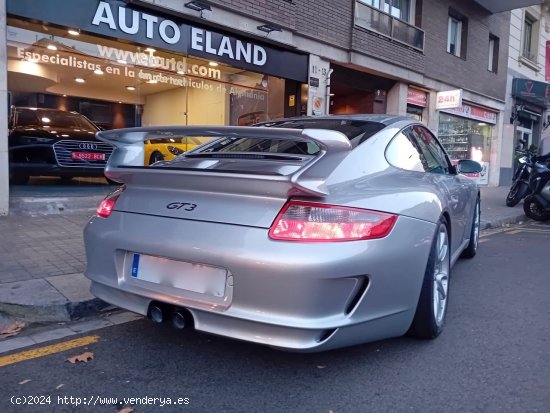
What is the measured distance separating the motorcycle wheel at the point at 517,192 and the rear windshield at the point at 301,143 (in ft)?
27.5

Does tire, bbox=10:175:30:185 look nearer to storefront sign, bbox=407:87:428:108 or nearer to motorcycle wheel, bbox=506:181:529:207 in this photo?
motorcycle wheel, bbox=506:181:529:207

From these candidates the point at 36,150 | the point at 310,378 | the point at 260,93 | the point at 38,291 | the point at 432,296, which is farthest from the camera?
the point at 260,93

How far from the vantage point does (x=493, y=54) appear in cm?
1780

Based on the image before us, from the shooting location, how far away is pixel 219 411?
2287mm

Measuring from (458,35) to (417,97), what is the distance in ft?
11.0

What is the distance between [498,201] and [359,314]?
1144 cm

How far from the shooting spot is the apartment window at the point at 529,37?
65.3ft

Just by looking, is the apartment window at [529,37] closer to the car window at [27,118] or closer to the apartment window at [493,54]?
the apartment window at [493,54]

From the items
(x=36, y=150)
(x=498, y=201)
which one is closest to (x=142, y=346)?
(x=36, y=150)

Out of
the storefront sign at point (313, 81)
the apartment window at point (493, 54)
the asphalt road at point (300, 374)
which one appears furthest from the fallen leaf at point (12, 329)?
the apartment window at point (493, 54)

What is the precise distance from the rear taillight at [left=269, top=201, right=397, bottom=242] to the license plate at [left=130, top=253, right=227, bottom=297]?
1.22 feet

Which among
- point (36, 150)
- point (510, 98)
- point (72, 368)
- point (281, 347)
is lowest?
point (72, 368)

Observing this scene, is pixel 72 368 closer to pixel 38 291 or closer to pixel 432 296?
pixel 38 291

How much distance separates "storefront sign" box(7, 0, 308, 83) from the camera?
6836mm
